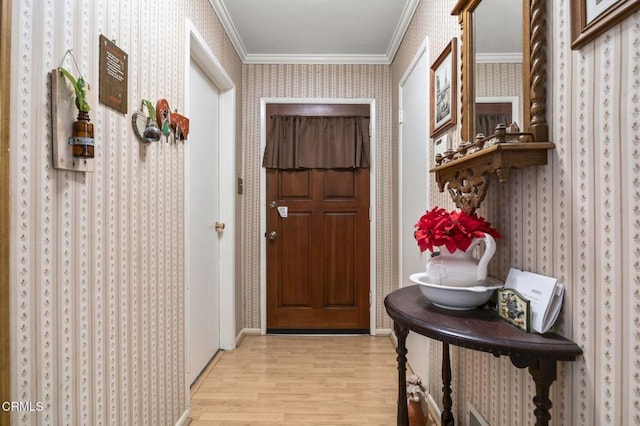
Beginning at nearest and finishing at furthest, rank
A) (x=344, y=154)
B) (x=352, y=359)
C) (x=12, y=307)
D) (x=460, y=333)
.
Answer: (x=12, y=307) < (x=460, y=333) < (x=352, y=359) < (x=344, y=154)

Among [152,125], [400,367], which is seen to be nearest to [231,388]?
[400,367]

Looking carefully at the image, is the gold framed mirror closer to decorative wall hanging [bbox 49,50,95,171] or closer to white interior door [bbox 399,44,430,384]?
white interior door [bbox 399,44,430,384]

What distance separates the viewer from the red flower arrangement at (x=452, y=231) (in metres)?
1.07

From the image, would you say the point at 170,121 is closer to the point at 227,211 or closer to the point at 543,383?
the point at 227,211

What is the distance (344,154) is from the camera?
2980mm

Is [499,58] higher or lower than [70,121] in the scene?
higher

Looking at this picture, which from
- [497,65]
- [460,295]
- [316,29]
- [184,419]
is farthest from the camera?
[316,29]

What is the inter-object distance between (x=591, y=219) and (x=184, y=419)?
196cm

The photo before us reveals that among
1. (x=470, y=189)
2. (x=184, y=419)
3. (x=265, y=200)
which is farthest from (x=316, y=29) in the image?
(x=184, y=419)

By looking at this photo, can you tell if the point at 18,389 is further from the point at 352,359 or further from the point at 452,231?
the point at 352,359

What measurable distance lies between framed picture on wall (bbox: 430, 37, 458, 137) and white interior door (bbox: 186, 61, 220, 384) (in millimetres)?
1410

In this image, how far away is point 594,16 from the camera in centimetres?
78

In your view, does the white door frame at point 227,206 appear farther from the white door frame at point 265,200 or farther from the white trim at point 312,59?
the white trim at point 312,59

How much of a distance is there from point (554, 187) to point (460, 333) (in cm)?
48
